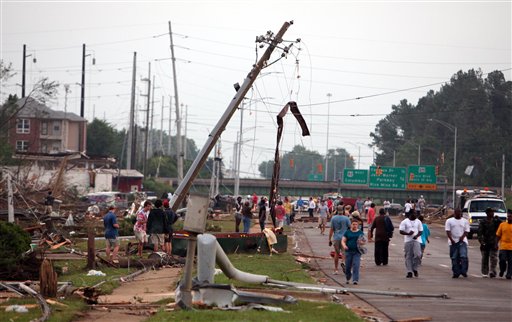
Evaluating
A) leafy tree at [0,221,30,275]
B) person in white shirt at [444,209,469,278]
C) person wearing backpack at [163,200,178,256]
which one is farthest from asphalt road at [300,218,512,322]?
leafy tree at [0,221,30,275]

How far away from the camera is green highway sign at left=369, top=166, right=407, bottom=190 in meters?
100

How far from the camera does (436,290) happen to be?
22156 millimetres

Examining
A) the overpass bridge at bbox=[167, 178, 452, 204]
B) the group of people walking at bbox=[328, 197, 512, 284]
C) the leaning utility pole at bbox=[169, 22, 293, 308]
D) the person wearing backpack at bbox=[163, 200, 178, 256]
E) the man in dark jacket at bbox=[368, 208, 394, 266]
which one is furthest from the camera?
the overpass bridge at bbox=[167, 178, 452, 204]

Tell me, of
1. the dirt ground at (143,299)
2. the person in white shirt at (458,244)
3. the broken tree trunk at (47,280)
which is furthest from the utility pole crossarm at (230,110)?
the broken tree trunk at (47,280)

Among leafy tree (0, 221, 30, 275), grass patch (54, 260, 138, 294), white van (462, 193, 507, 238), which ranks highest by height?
white van (462, 193, 507, 238)

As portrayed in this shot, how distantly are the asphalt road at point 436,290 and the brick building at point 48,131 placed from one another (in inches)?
3057

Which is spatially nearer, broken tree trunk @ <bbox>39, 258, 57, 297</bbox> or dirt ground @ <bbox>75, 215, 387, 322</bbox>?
dirt ground @ <bbox>75, 215, 387, 322</bbox>

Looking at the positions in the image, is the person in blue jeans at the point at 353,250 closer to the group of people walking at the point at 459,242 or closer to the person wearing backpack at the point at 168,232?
the group of people walking at the point at 459,242

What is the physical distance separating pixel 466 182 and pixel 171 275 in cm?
11113

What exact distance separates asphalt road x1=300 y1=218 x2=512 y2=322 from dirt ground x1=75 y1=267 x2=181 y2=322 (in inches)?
158

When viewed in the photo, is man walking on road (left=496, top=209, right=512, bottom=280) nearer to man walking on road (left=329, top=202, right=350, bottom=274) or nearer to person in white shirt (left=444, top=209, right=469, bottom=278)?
person in white shirt (left=444, top=209, right=469, bottom=278)

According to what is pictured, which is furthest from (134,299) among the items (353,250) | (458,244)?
(458,244)

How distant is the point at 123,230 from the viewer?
42594 millimetres

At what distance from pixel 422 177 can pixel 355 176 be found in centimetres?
1352
